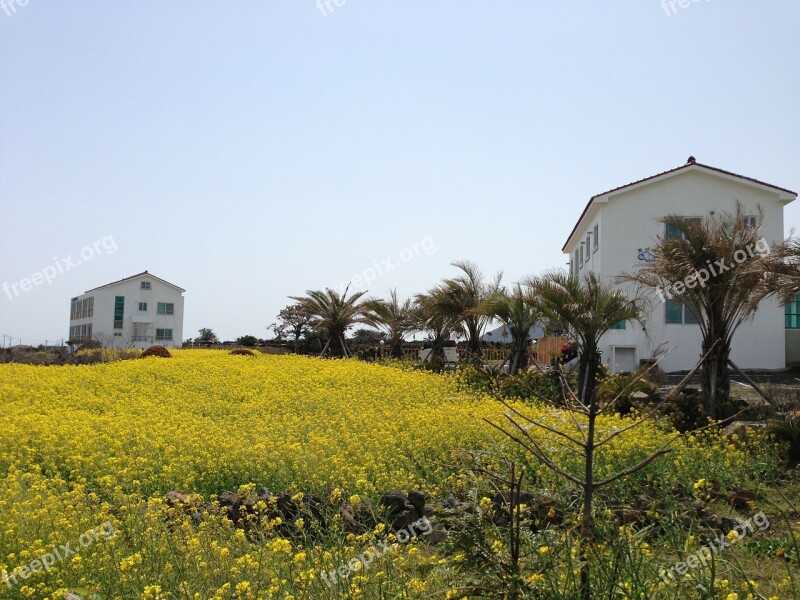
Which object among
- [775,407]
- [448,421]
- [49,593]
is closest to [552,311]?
[775,407]

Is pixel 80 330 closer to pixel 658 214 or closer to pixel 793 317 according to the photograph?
pixel 658 214

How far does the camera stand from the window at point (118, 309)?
5947 cm

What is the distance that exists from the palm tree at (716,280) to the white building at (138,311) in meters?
50.7

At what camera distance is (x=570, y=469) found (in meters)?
7.98

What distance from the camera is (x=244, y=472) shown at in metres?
8.24

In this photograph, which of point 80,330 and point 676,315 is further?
point 80,330

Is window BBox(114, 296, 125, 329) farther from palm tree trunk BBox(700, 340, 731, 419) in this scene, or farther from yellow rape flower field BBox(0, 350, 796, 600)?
palm tree trunk BBox(700, 340, 731, 419)

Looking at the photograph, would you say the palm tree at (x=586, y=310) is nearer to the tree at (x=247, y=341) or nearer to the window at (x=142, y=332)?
the tree at (x=247, y=341)

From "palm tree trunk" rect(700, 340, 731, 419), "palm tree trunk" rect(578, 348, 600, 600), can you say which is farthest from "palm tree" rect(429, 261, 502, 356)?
"palm tree trunk" rect(578, 348, 600, 600)

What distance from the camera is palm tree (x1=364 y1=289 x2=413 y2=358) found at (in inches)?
1085

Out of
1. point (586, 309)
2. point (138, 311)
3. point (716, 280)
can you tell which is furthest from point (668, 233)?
point (138, 311)

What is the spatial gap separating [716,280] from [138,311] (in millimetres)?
53578

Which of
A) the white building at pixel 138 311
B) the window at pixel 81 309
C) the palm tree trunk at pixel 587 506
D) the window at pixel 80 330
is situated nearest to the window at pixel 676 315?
the palm tree trunk at pixel 587 506

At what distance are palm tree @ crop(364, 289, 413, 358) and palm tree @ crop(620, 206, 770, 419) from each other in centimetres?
1421
